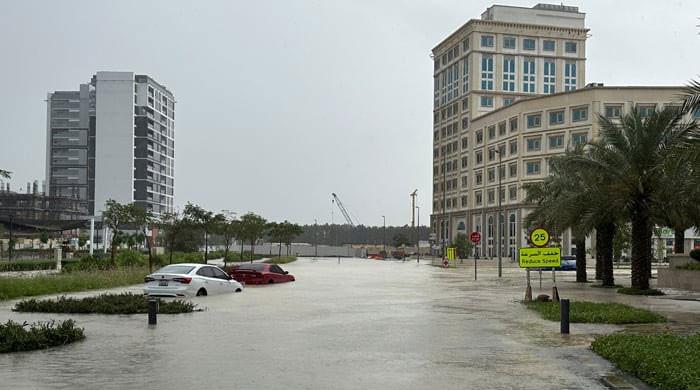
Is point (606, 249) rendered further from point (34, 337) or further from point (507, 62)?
point (507, 62)

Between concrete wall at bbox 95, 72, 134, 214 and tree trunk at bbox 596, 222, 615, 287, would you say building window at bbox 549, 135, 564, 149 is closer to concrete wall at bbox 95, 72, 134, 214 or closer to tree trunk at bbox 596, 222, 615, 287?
tree trunk at bbox 596, 222, 615, 287

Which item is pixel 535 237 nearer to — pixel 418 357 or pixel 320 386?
pixel 418 357

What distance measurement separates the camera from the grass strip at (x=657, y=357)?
952 cm

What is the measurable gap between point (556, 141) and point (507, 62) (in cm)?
2943

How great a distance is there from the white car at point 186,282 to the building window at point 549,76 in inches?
4373

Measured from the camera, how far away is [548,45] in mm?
128875

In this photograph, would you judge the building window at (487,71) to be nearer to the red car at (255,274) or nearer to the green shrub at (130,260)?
the green shrub at (130,260)

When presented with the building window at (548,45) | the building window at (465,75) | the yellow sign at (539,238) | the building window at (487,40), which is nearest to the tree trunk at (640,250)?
the yellow sign at (539,238)

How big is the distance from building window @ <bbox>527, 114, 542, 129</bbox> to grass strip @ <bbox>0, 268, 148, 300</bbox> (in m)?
79.7

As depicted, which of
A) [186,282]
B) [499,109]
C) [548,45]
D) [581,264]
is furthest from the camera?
[548,45]

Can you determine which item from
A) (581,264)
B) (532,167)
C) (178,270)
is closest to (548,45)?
(532,167)

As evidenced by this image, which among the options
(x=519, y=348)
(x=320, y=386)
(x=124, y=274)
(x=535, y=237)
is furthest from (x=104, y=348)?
→ (x=124, y=274)

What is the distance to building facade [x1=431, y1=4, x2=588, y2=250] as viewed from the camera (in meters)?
127

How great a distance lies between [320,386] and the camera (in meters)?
9.92
